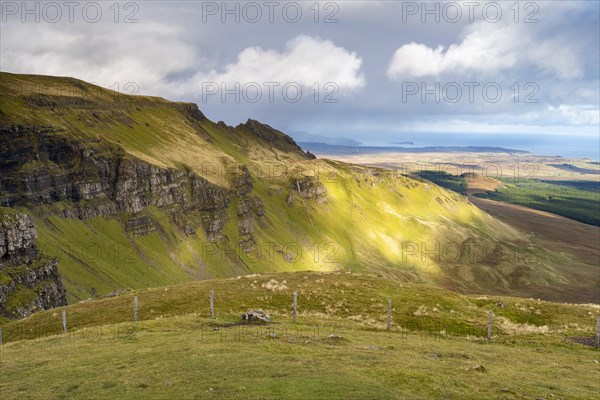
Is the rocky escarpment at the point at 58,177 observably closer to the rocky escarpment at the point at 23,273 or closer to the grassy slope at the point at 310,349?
the rocky escarpment at the point at 23,273

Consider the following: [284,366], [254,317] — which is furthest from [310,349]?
[254,317]

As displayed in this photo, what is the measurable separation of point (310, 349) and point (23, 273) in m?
99.1

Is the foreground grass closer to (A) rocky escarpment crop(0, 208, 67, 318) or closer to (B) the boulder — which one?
(B) the boulder

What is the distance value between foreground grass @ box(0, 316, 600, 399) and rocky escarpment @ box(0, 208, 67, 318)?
6422cm

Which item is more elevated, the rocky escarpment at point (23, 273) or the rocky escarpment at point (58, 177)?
the rocky escarpment at point (58, 177)

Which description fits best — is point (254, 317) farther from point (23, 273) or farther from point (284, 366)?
point (23, 273)

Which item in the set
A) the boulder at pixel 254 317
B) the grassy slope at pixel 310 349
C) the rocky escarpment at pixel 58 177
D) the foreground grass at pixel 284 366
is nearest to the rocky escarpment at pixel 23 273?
the grassy slope at pixel 310 349

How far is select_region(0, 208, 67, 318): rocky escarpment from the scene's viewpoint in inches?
3932

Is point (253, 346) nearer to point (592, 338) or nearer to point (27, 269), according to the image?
point (592, 338)

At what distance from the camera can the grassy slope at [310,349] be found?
86.2 feet

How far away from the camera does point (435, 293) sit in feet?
203

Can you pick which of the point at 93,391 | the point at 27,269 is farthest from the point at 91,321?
the point at 27,269

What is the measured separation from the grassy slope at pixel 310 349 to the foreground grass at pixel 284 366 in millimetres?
127

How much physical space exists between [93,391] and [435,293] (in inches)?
1836
